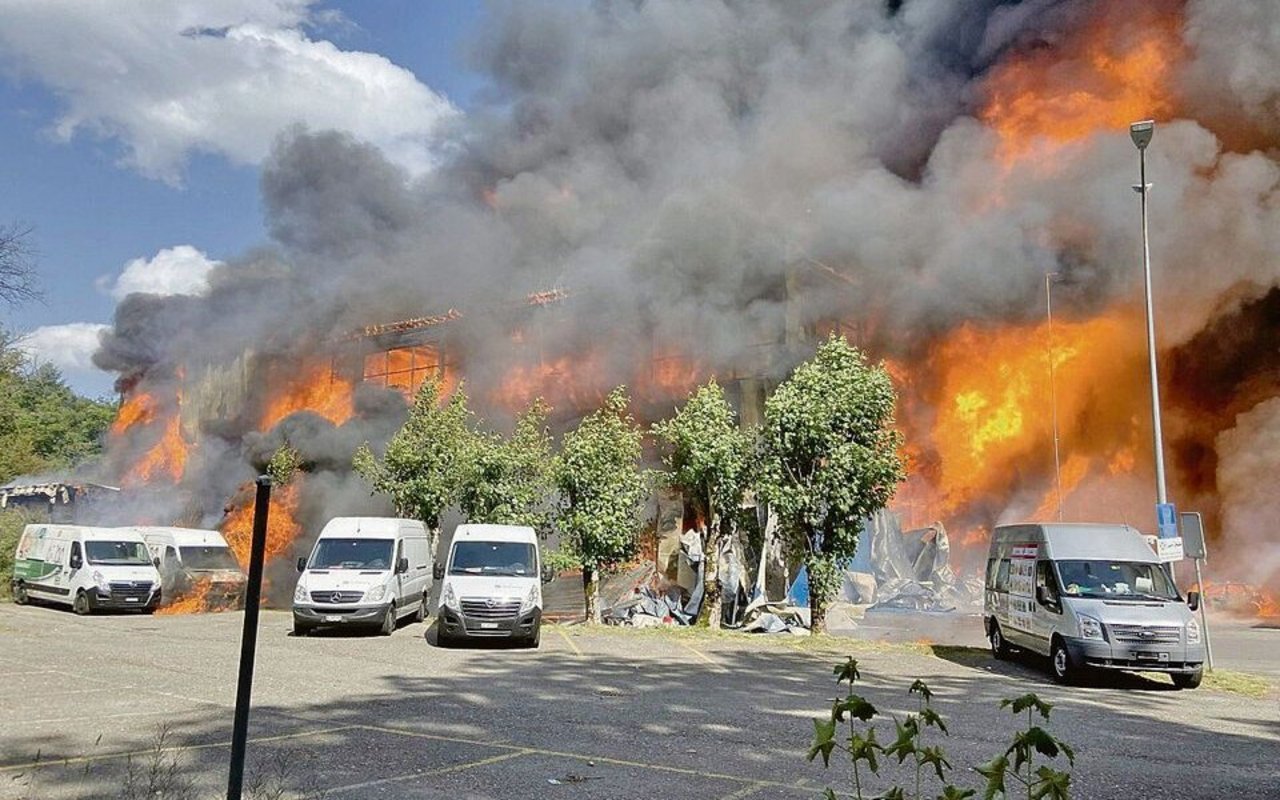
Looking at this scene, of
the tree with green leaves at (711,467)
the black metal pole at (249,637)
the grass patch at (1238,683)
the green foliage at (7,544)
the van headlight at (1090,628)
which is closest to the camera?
the black metal pole at (249,637)

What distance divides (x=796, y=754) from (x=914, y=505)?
29.9 meters

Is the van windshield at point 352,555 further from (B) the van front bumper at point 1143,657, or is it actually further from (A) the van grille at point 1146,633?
(A) the van grille at point 1146,633

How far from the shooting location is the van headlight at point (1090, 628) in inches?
489

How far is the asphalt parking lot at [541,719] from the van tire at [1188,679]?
28 centimetres

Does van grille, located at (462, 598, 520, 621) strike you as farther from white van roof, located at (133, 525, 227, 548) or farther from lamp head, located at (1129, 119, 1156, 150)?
white van roof, located at (133, 525, 227, 548)

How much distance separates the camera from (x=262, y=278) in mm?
44375

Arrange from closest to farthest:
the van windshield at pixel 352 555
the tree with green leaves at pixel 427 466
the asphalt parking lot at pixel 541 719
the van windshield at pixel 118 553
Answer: the asphalt parking lot at pixel 541 719 < the van windshield at pixel 352 555 < the van windshield at pixel 118 553 < the tree with green leaves at pixel 427 466

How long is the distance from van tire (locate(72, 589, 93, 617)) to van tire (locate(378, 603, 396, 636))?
32.3 feet

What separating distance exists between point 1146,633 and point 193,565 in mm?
24000

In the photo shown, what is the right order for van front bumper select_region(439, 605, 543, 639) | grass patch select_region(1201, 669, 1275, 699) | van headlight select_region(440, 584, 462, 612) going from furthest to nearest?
1. van headlight select_region(440, 584, 462, 612)
2. van front bumper select_region(439, 605, 543, 639)
3. grass patch select_region(1201, 669, 1275, 699)

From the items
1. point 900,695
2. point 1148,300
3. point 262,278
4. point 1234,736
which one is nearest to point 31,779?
point 900,695

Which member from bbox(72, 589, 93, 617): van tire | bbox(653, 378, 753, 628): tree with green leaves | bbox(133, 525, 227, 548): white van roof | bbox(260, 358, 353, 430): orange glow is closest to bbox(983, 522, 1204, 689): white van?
bbox(653, 378, 753, 628): tree with green leaves

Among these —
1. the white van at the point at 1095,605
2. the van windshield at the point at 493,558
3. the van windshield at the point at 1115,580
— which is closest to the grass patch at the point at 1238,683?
the white van at the point at 1095,605

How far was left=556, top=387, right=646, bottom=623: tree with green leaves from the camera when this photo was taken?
22.4 meters
